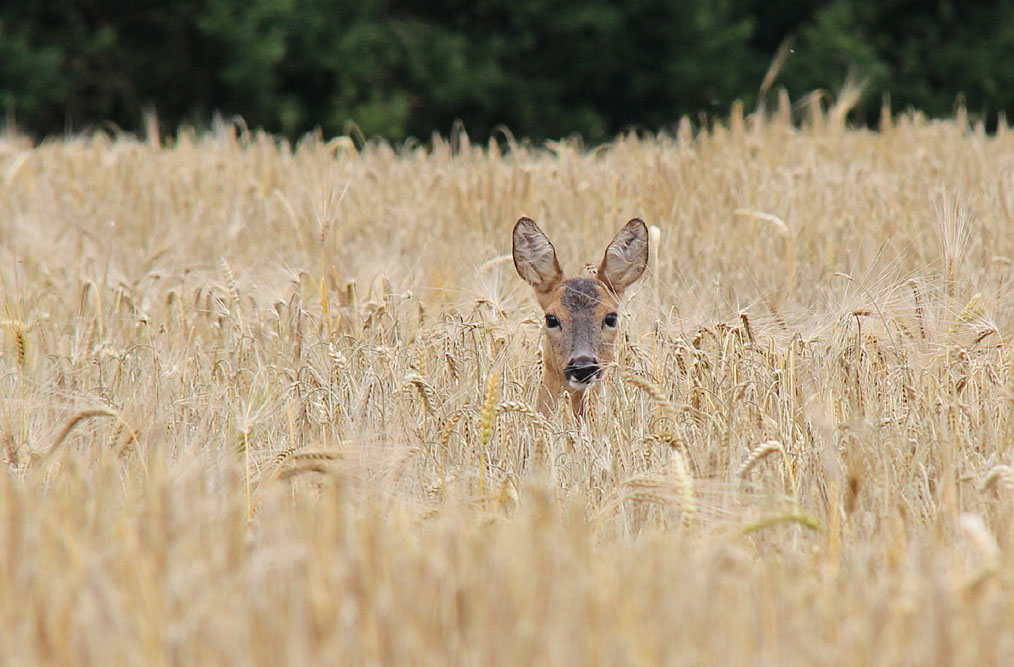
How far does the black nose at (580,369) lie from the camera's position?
4.61 m

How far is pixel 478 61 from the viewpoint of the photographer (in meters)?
20.0

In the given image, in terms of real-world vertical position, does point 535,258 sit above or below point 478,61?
below

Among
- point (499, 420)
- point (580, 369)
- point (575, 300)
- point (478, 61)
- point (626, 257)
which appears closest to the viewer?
point (499, 420)

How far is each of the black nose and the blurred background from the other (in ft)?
45.0

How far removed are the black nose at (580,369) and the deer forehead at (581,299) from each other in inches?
11.0

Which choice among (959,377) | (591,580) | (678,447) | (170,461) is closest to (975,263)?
(959,377)

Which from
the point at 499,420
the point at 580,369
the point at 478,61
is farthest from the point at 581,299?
the point at 478,61

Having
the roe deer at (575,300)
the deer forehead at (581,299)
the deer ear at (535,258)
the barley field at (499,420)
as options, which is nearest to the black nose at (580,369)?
the roe deer at (575,300)

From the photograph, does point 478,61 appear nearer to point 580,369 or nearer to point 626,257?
point 626,257

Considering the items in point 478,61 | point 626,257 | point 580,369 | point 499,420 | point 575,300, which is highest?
point 478,61

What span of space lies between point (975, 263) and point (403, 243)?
8.83 feet

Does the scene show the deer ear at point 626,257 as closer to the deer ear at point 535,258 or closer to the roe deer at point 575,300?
the roe deer at point 575,300

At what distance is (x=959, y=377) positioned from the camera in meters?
4.19

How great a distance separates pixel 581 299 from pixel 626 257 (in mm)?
279
